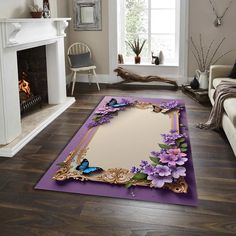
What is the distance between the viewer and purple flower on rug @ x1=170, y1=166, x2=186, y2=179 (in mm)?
2615

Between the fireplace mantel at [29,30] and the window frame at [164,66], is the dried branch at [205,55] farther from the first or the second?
the fireplace mantel at [29,30]

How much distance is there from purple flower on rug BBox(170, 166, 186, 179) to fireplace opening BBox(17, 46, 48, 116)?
2120mm

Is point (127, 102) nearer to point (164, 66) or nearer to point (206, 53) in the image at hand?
point (164, 66)

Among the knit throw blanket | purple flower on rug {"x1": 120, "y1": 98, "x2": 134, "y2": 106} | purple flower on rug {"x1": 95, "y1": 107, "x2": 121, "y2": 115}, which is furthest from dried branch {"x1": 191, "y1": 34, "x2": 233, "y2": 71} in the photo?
purple flower on rug {"x1": 95, "y1": 107, "x2": 121, "y2": 115}

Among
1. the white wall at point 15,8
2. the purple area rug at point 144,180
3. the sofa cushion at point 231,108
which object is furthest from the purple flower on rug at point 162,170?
the white wall at point 15,8

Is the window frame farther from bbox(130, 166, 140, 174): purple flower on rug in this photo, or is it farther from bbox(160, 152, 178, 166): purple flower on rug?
bbox(130, 166, 140, 174): purple flower on rug

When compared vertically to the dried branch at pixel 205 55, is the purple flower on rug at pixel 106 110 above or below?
below

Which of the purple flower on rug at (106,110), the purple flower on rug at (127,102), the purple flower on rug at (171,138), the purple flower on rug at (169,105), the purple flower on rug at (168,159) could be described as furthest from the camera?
the purple flower on rug at (127,102)

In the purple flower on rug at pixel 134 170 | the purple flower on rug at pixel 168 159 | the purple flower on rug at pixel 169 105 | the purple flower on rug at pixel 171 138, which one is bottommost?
the purple flower on rug at pixel 134 170

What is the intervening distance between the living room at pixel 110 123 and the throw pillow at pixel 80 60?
411mm

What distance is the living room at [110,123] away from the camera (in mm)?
2105

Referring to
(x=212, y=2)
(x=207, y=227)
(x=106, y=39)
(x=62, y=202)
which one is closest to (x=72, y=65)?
(x=106, y=39)

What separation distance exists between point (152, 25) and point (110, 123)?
2746 mm

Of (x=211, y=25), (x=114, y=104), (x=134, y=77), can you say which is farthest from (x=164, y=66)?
(x=114, y=104)
